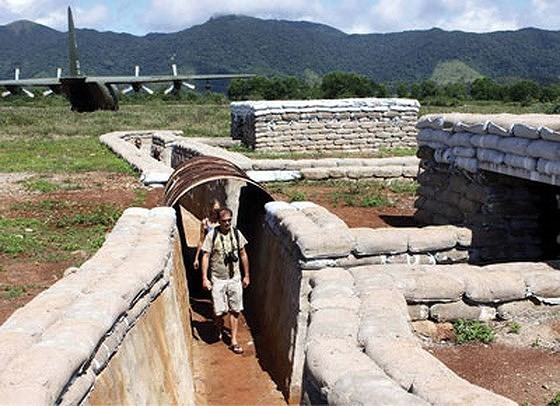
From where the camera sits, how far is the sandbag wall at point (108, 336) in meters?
3.74

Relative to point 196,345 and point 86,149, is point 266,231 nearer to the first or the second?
point 196,345

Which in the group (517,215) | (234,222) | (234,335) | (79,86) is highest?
(79,86)

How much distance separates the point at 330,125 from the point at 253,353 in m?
12.8

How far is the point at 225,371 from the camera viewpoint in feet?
26.0

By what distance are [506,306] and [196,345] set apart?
4.00 metres

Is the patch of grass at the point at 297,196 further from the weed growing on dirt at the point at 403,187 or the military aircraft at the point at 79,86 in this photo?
the military aircraft at the point at 79,86

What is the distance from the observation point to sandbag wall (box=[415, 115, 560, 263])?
7.69 m

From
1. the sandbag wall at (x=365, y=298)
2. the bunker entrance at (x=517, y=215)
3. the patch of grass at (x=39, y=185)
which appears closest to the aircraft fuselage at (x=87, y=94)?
the patch of grass at (x=39, y=185)

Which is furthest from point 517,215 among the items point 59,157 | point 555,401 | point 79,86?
point 79,86

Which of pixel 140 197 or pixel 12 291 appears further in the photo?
pixel 140 197

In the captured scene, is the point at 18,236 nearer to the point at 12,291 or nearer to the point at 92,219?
the point at 92,219

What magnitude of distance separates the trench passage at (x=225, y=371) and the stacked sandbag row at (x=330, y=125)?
1049 centimetres

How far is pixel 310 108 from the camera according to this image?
20234 mm

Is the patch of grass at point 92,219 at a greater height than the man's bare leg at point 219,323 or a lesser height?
greater
